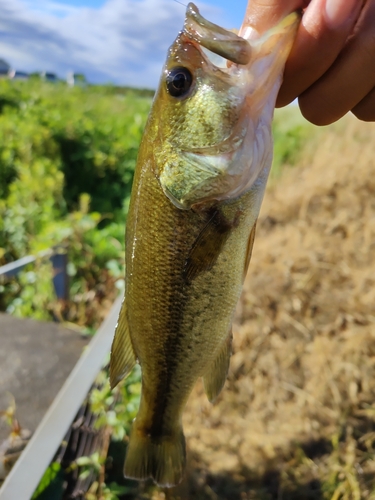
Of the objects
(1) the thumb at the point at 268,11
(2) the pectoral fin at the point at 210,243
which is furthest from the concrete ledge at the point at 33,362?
(1) the thumb at the point at 268,11

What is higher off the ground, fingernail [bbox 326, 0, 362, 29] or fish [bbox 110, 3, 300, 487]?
fingernail [bbox 326, 0, 362, 29]

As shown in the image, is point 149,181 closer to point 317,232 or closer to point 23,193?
point 317,232

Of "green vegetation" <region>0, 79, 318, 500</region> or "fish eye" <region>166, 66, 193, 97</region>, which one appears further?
"green vegetation" <region>0, 79, 318, 500</region>

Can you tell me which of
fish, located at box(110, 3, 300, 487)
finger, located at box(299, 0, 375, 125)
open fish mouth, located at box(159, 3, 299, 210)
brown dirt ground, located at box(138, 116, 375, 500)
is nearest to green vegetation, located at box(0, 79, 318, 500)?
brown dirt ground, located at box(138, 116, 375, 500)

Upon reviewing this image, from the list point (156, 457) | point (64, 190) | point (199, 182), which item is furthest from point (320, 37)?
point (64, 190)

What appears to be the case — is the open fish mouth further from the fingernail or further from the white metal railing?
the white metal railing

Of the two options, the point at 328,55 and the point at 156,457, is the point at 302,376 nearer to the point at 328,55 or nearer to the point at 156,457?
the point at 156,457
